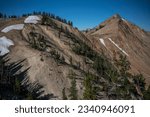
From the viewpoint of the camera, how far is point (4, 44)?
46.0 meters

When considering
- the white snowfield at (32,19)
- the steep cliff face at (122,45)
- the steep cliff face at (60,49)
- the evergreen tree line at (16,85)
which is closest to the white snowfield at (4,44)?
the steep cliff face at (60,49)

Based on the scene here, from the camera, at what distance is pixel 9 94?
26031 mm

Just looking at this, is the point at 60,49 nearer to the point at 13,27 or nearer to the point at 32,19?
the point at 13,27

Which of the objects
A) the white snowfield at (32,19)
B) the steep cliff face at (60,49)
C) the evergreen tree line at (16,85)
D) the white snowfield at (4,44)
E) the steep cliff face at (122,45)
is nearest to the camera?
the evergreen tree line at (16,85)

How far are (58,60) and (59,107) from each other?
1327 inches

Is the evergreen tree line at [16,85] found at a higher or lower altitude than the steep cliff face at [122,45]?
lower

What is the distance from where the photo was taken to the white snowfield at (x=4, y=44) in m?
43.1

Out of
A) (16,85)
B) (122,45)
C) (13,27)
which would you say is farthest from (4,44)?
(122,45)

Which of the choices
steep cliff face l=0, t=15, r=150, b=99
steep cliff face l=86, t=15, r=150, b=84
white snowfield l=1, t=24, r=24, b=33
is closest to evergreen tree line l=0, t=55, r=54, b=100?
steep cliff face l=0, t=15, r=150, b=99

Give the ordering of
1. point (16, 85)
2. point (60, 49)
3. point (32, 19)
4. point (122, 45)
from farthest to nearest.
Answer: point (122, 45) < point (32, 19) < point (60, 49) < point (16, 85)

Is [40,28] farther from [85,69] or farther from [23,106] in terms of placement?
[23,106]

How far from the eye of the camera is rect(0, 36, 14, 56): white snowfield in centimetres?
4306

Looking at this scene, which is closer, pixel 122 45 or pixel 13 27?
pixel 13 27

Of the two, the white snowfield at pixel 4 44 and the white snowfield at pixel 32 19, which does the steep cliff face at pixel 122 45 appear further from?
the white snowfield at pixel 4 44
